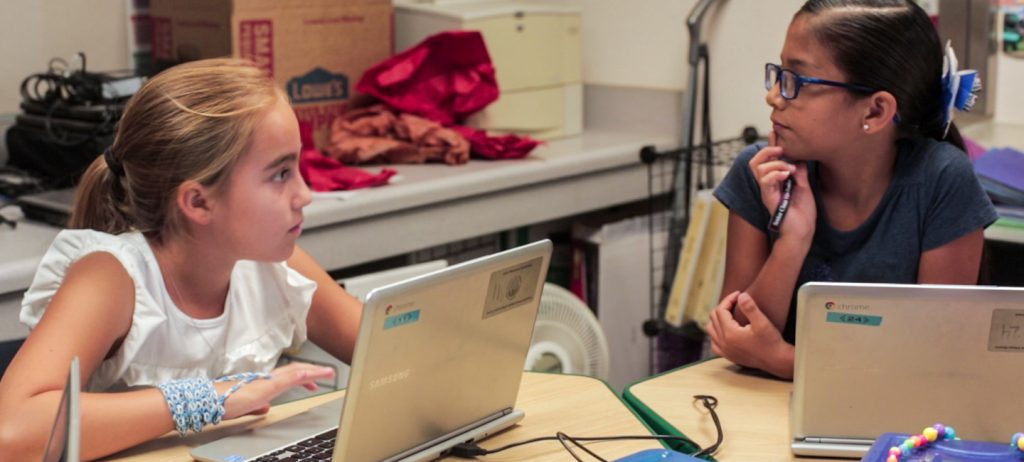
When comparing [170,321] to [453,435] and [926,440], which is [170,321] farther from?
[926,440]

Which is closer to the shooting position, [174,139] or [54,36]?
[174,139]

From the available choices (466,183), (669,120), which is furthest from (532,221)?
(669,120)

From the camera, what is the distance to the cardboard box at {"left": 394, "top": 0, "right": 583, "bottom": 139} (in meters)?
3.08

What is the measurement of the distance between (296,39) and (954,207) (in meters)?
1.64

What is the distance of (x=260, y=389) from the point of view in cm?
144

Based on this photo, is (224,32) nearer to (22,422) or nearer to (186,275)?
(186,275)

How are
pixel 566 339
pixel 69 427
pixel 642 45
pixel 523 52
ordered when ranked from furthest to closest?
pixel 642 45
pixel 523 52
pixel 566 339
pixel 69 427

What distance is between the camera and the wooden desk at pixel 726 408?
4.69 feet

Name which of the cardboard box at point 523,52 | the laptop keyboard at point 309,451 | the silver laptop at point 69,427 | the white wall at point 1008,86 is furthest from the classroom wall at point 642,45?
the silver laptop at point 69,427

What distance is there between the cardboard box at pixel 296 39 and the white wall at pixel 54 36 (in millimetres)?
96

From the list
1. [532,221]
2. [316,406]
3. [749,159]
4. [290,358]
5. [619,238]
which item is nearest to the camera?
[316,406]

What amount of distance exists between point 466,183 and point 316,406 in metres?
1.20

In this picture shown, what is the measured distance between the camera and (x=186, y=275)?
162 cm

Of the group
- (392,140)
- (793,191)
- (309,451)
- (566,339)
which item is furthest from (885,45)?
(392,140)
